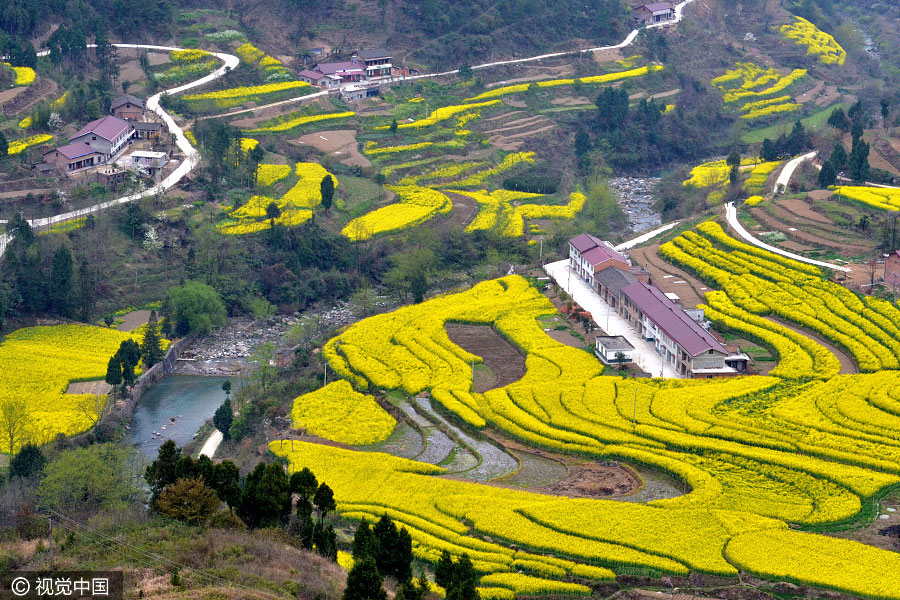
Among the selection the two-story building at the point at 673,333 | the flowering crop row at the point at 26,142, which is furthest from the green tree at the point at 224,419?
the flowering crop row at the point at 26,142

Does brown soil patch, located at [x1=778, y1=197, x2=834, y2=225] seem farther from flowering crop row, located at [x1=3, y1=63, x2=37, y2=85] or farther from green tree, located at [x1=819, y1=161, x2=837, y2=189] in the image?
flowering crop row, located at [x1=3, y1=63, x2=37, y2=85]

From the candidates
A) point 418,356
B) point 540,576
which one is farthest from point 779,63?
point 540,576

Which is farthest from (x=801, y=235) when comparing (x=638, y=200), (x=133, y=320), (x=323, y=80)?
(x=323, y=80)

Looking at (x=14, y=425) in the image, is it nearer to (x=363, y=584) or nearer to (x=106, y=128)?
(x=363, y=584)

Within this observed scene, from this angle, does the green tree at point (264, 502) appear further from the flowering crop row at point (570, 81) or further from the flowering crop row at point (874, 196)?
the flowering crop row at point (570, 81)

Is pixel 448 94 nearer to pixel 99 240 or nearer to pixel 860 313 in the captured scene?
pixel 99 240

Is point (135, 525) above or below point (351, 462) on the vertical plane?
above
